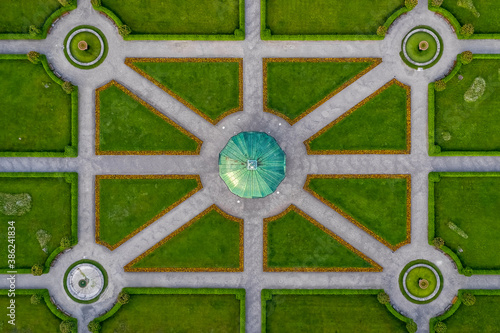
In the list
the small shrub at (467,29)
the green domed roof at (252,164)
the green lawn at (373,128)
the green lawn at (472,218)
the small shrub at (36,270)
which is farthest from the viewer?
the green lawn at (373,128)

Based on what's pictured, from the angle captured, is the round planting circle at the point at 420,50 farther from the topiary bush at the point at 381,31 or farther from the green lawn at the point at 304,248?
the green lawn at the point at 304,248

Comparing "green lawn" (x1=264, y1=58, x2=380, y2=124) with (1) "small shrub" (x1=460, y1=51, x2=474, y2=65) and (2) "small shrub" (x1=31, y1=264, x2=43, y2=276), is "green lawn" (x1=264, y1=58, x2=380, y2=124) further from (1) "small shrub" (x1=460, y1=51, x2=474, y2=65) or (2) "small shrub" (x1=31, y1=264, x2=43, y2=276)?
(2) "small shrub" (x1=31, y1=264, x2=43, y2=276)

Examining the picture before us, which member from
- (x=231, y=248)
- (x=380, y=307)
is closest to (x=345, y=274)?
(x=380, y=307)

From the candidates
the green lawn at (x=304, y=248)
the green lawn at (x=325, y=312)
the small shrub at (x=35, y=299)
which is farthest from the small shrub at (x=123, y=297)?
the green lawn at (x=304, y=248)

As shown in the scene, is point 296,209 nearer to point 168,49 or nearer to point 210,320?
point 210,320

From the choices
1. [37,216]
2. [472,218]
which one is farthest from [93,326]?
[472,218]

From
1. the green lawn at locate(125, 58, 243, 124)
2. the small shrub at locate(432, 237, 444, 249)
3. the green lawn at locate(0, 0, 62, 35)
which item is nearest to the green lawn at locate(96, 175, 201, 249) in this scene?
the green lawn at locate(125, 58, 243, 124)

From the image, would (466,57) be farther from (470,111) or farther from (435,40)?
(470,111)

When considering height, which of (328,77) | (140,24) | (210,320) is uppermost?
(140,24)
